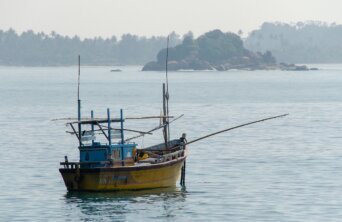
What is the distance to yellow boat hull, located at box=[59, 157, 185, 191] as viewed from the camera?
56000 millimetres

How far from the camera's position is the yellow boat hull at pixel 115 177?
56000mm

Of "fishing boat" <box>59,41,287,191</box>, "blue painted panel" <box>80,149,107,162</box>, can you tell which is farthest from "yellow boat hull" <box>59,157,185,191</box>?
"blue painted panel" <box>80,149,107,162</box>

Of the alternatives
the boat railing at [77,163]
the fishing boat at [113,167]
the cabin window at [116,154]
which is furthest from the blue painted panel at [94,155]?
Result: the cabin window at [116,154]

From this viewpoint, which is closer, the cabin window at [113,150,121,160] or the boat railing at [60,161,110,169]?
the boat railing at [60,161,110,169]

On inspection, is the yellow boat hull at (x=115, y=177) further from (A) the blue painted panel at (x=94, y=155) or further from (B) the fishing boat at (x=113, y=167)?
(A) the blue painted panel at (x=94, y=155)

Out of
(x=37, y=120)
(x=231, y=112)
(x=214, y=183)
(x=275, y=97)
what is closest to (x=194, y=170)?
(x=214, y=183)

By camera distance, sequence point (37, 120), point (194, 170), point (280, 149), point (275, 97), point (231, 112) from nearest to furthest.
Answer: point (194, 170)
point (280, 149)
point (37, 120)
point (231, 112)
point (275, 97)

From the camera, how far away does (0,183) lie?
208 ft

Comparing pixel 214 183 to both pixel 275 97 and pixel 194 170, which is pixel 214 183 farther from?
pixel 275 97

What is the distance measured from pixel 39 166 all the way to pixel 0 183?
29.9ft

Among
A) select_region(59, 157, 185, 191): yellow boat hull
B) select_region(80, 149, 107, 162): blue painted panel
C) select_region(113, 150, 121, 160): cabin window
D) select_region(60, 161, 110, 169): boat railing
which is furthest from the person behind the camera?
select_region(113, 150, 121, 160): cabin window

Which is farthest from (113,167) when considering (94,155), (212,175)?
(212,175)

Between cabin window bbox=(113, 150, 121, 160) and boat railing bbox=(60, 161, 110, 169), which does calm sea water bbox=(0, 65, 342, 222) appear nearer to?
boat railing bbox=(60, 161, 110, 169)

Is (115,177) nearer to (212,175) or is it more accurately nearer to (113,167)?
(113,167)
